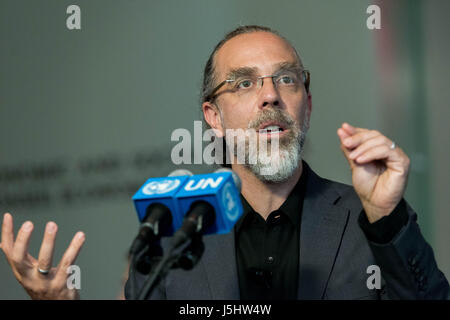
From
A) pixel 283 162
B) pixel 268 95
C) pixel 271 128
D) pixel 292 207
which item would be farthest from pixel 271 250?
pixel 268 95

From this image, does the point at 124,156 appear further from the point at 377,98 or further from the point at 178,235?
the point at 178,235

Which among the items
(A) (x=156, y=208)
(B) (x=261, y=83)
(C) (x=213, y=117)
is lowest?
(A) (x=156, y=208)

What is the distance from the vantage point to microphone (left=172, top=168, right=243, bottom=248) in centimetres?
103

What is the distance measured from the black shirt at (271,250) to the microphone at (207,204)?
2.00 feet

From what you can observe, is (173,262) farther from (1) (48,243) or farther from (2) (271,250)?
(2) (271,250)

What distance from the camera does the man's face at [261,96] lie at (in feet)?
5.65

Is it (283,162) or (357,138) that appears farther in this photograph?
(283,162)

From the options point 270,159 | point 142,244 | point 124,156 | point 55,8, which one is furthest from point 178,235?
point 55,8

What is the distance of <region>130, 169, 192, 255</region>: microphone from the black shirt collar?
27.2 inches

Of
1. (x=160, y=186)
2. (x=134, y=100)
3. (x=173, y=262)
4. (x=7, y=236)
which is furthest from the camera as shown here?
(x=134, y=100)

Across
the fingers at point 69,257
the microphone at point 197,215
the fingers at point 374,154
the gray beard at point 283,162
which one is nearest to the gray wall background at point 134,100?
the gray beard at point 283,162

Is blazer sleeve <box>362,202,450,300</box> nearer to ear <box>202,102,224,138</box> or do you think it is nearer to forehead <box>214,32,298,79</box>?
forehead <box>214,32,298,79</box>

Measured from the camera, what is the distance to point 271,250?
5.73 ft

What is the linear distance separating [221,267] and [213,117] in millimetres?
621
